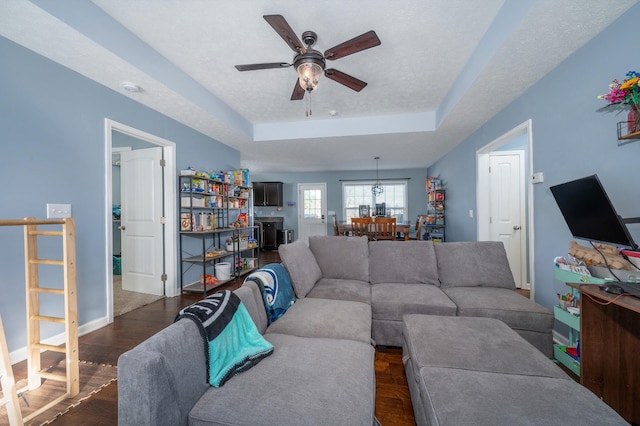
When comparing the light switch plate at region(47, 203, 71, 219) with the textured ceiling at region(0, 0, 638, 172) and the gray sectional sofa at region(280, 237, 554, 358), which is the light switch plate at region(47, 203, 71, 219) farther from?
the gray sectional sofa at region(280, 237, 554, 358)

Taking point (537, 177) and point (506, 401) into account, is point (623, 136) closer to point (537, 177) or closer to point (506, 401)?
point (537, 177)

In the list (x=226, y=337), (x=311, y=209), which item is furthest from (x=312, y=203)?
(x=226, y=337)

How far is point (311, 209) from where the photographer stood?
780cm

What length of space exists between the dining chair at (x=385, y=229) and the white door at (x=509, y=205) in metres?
1.38

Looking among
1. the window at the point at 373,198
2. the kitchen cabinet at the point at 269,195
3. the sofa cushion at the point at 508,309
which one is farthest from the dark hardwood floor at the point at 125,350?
the window at the point at 373,198

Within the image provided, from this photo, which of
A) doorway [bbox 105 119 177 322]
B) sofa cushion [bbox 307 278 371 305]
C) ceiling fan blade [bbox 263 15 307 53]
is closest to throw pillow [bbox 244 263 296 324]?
sofa cushion [bbox 307 278 371 305]

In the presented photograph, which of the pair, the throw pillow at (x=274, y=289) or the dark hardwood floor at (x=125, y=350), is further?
the throw pillow at (x=274, y=289)

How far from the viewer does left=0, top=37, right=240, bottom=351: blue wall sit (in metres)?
1.78

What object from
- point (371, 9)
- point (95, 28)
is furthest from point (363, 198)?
point (95, 28)

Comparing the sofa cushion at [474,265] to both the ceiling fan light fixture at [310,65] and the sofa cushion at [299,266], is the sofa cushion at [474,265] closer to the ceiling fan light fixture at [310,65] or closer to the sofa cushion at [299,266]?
the sofa cushion at [299,266]

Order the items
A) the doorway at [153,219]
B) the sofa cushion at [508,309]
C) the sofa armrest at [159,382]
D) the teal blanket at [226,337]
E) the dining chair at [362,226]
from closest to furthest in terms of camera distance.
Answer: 1. the sofa armrest at [159,382]
2. the teal blanket at [226,337]
3. the sofa cushion at [508,309]
4. the doorway at [153,219]
5. the dining chair at [362,226]

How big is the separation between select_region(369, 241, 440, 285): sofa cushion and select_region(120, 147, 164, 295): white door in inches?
114

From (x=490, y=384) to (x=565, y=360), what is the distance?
1.38 metres

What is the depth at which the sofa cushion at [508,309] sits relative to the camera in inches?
69.6
